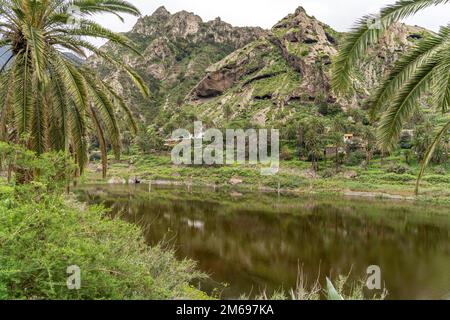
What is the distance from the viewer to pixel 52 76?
853 centimetres

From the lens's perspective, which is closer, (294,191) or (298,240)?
(298,240)

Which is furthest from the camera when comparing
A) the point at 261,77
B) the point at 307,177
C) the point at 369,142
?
the point at 261,77

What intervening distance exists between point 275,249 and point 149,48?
17603cm

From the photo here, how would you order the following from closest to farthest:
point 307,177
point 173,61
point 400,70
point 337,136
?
point 400,70 → point 307,177 → point 337,136 → point 173,61

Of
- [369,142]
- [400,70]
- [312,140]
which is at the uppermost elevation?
[312,140]

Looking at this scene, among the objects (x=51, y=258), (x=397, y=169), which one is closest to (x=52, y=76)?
(x=51, y=258)

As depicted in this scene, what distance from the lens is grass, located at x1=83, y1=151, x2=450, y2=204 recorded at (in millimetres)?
50241

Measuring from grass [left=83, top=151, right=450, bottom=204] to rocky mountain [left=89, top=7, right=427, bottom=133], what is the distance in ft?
66.4

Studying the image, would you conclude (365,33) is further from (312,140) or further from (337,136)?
(337,136)

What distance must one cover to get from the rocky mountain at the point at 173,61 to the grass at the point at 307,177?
222 feet

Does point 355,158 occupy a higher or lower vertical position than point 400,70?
lower

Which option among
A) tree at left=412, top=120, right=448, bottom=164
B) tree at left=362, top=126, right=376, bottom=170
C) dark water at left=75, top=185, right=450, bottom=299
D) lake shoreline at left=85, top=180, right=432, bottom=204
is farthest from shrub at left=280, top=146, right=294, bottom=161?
dark water at left=75, top=185, right=450, bottom=299

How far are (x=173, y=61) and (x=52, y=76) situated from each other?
17617 cm

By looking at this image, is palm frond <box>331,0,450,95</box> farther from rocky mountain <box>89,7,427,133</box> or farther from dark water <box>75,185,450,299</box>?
rocky mountain <box>89,7,427,133</box>
